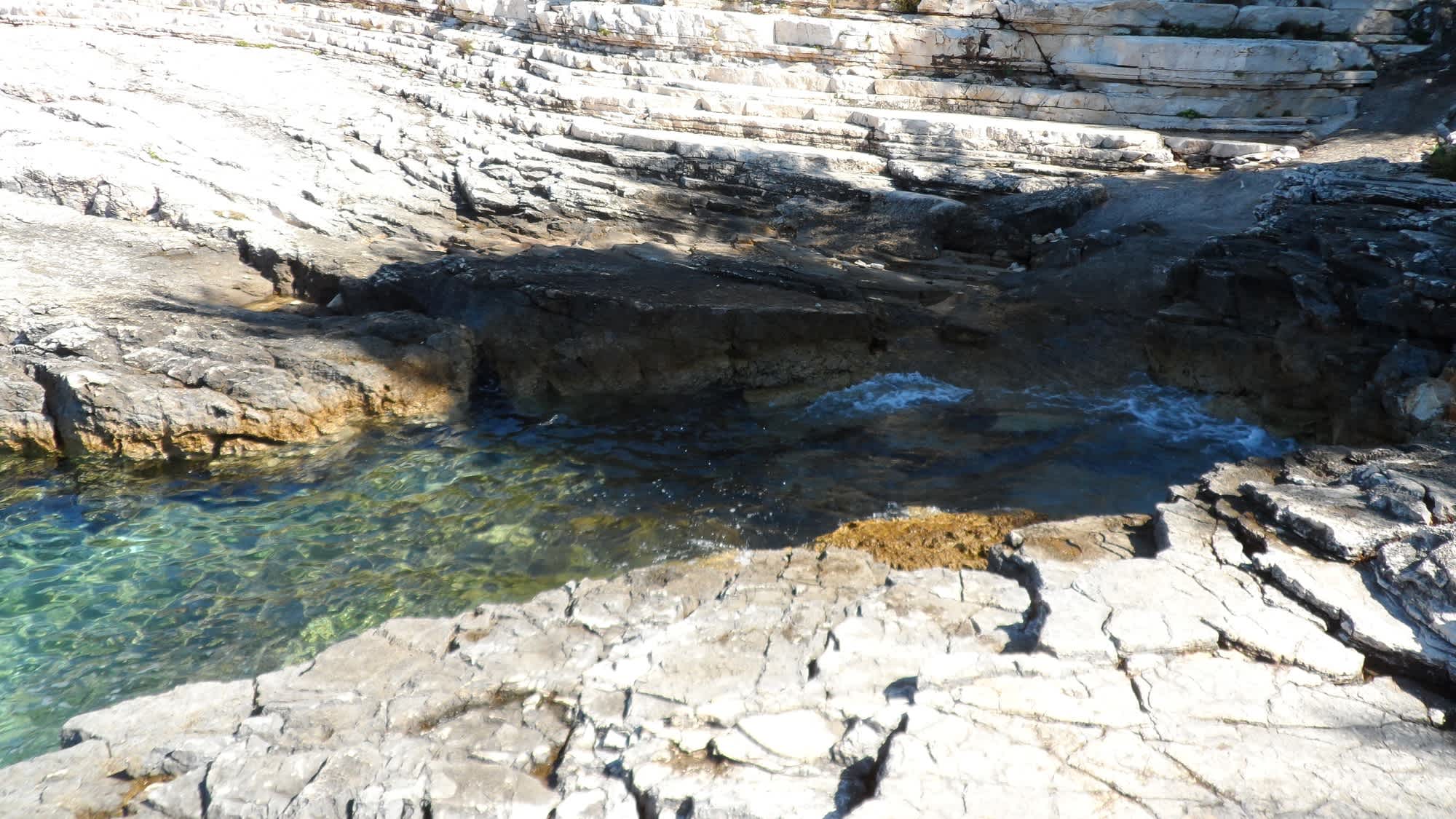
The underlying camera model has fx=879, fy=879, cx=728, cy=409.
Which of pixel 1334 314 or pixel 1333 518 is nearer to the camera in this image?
pixel 1333 518

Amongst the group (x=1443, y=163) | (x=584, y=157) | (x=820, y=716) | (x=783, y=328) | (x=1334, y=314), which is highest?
(x=1443, y=163)

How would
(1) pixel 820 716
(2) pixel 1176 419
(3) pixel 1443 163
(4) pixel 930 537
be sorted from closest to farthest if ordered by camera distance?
(1) pixel 820 716
(4) pixel 930 537
(2) pixel 1176 419
(3) pixel 1443 163

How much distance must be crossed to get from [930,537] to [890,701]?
163 cm

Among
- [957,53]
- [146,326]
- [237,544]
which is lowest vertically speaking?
[237,544]

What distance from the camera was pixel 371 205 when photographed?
8594 mm

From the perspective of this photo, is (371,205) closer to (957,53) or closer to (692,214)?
(692,214)

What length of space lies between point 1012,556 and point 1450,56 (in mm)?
10003

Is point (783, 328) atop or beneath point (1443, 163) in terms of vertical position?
beneath

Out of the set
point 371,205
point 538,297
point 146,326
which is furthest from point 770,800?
point 371,205

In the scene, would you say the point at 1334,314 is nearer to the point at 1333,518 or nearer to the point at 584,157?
the point at 1333,518

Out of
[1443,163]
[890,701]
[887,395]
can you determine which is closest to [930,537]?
[890,701]

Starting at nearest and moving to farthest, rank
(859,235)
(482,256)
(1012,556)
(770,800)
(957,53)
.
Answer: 1. (770,800)
2. (1012,556)
3. (482,256)
4. (859,235)
5. (957,53)

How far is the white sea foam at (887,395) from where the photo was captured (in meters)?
6.21

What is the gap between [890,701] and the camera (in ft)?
9.23
